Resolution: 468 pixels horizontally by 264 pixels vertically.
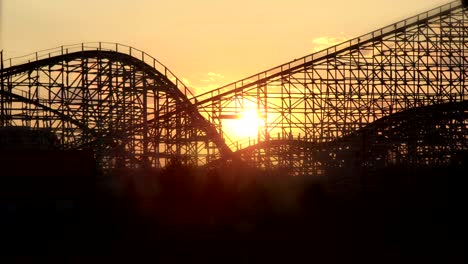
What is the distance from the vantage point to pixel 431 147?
129 ft

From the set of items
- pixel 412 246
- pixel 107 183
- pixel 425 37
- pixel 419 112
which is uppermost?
pixel 425 37

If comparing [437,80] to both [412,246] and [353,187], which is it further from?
[412,246]

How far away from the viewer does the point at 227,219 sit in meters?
25.6

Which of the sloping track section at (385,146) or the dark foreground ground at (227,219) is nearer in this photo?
the dark foreground ground at (227,219)

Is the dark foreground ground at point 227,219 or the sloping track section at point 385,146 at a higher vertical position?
the sloping track section at point 385,146

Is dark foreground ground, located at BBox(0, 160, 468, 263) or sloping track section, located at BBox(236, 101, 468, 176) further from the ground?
sloping track section, located at BBox(236, 101, 468, 176)

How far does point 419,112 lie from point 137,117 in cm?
991

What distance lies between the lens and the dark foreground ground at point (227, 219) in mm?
20469

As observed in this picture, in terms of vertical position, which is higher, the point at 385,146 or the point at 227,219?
the point at 385,146

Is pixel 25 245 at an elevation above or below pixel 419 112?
below

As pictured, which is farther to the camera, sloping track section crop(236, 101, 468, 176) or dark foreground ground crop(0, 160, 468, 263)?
sloping track section crop(236, 101, 468, 176)

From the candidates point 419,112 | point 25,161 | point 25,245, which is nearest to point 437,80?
point 419,112

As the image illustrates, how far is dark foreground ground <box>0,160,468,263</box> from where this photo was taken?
20.5m

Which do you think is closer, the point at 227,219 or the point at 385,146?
the point at 227,219
